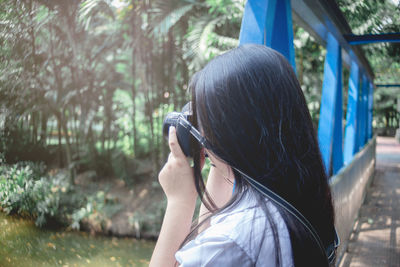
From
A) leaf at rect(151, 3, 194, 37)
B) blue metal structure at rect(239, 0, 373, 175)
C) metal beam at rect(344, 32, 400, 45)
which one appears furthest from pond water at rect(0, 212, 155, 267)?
leaf at rect(151, 3, 194, 37)

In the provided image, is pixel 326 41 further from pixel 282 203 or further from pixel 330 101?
pixel 282 203

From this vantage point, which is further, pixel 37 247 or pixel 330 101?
pixel 330 101

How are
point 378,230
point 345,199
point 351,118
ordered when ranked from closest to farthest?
point 345,199 → point 378,230 → point 351,118

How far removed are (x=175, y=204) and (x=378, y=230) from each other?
4586mm

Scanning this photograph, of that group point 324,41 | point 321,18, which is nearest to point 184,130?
point 321,18

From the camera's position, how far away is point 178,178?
2.70 feet

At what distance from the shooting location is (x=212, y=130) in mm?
731

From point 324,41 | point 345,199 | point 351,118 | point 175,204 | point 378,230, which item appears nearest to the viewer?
point 175,204

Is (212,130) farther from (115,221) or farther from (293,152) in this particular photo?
(115,221)

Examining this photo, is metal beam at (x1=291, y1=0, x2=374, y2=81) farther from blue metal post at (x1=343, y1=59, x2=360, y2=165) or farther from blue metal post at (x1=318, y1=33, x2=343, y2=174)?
blue metal post at (x1=343, y1=59, x2=360, y2=165)

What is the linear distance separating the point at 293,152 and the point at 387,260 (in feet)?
11.7

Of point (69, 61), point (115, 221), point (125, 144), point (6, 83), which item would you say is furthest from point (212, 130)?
point (125, 144)

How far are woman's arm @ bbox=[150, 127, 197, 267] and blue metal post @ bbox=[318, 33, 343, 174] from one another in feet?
6.50

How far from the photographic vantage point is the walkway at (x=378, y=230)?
11.8 feet
